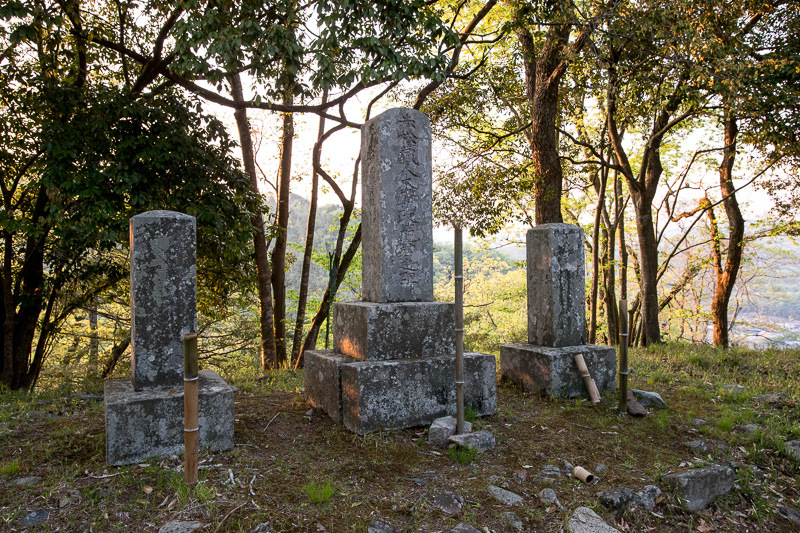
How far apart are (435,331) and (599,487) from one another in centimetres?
195

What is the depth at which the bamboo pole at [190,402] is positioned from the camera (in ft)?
10.1

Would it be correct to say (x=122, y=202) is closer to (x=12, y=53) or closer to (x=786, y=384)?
(x=12, y=53)

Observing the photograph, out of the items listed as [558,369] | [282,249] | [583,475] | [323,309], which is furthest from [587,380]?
[282,249]

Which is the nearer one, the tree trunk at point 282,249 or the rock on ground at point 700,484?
the rock on ground at point 700,484

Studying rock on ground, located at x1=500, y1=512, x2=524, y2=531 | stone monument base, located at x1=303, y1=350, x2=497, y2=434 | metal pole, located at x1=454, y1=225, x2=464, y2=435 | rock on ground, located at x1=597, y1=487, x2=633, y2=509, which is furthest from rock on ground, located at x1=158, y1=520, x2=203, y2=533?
rock on ground, located at x1=597, y1=487, x2=633, y2=509

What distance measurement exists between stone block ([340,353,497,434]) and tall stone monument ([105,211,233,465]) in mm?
1029

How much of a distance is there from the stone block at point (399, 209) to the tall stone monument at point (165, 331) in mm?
1706

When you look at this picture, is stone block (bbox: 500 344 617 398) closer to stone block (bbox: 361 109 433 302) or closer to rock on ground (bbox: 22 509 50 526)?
stone block (bbox: 361 109 433 302)

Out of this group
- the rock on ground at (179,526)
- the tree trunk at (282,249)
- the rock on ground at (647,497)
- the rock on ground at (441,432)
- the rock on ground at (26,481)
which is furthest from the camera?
the tree trunk at (282,249)

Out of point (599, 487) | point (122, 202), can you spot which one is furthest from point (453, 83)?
point (599, 487)

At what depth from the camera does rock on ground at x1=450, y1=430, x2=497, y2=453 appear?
4.02m

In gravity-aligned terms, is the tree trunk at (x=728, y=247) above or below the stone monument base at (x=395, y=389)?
above

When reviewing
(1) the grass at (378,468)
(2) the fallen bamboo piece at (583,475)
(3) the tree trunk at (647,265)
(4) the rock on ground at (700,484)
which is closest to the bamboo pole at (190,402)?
(1) the grass at (378,468)

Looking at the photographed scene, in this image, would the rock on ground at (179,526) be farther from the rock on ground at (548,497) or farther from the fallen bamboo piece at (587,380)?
the fallen bamboo piece at (587,380)
